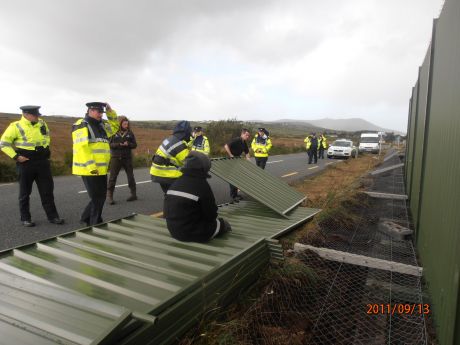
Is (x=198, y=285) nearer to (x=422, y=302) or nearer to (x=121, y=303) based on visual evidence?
(x=121, y=303)

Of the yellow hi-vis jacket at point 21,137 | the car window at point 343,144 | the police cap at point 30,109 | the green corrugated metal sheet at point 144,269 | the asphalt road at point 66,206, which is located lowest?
the asphalt road at point 66,206

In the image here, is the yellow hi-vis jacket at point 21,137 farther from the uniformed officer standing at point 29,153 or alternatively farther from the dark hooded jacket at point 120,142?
the dark hooded jacket at point 120,142

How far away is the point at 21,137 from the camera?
5.27 m

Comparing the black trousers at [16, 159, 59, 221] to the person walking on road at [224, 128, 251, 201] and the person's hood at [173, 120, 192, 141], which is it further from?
the person walking on road at [224, 128, 251, 201]

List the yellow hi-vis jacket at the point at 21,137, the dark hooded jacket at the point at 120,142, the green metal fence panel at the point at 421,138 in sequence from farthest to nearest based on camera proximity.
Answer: the dark hooded jacket at the point at 120,142 < the yellow hi-vis jacket at the point at 21,137 < the green metal fence panel at the point at 421,138

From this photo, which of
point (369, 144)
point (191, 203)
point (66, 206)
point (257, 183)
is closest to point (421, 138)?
point (257, 183)

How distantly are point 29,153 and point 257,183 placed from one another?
13.1 feet

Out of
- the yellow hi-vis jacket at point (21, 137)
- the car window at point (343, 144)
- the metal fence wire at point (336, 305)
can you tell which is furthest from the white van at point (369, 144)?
the yellow hi-vis jacket at point (21, 137)

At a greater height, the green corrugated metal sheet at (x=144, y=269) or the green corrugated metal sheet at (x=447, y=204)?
the green corrugated metal sheet at (x=447, y=204)

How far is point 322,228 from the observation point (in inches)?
200

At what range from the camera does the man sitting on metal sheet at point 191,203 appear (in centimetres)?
338

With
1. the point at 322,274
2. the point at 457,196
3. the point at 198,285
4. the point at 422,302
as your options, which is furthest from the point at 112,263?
the point at 422,302

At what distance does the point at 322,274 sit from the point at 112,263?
2294mm
